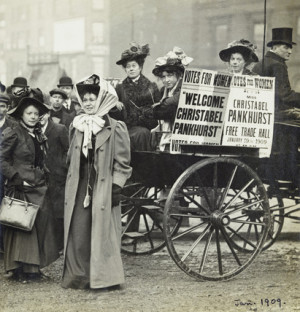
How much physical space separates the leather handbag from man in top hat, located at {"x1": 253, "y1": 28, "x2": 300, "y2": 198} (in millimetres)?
2440

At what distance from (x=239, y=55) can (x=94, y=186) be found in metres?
2.17

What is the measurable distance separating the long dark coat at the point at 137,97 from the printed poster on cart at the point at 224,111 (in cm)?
94

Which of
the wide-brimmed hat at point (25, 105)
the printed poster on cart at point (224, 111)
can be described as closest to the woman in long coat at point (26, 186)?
the wide-brimmed hat at point (25, 105)

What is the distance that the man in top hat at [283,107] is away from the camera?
5.80 m

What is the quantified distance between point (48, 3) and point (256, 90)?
8.39ft

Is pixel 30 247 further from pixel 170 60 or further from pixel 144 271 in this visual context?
pixel 170 60

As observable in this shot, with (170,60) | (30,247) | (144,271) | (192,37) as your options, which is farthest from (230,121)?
(192,37)

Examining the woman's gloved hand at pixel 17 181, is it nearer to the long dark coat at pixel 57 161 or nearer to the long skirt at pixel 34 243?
the long skirt at pixel 34 243

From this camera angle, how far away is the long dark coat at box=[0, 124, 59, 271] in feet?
17.1

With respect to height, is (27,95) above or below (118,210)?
above

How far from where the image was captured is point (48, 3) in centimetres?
639

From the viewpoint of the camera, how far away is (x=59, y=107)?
24.4 feet

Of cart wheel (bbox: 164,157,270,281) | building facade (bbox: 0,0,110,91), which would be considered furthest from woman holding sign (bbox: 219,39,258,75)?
building facade (bbox: 0,0,110,91)

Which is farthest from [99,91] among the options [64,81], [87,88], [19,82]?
[64,81]
